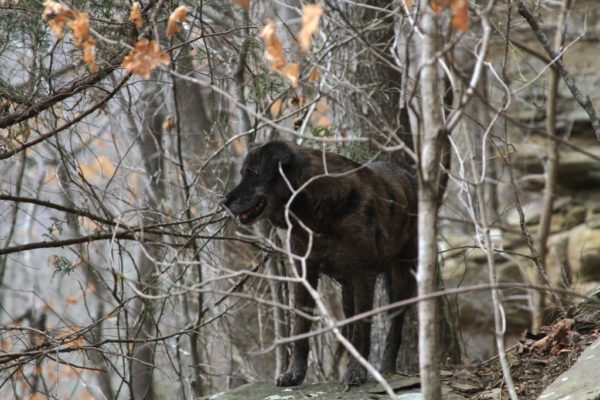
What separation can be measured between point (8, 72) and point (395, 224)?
12.2 ft

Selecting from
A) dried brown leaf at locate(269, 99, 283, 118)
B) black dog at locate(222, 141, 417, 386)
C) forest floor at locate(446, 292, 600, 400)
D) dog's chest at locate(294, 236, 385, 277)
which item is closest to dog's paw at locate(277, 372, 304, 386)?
black dog at locate(222, 141, 417, 386)

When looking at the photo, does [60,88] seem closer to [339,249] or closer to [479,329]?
[339,249]

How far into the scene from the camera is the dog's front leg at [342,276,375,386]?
737 cm

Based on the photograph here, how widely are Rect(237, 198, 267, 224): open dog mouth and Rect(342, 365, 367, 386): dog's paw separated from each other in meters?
1.47

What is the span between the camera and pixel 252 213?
24.2ft

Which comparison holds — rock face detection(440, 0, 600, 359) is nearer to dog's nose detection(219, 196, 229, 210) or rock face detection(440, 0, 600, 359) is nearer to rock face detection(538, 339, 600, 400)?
dog's nose detection(219, 196, 229, 210)

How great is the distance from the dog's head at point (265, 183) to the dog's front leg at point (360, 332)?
864 millimetres

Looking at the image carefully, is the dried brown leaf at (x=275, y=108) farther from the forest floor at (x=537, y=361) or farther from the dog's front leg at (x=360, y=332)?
the forest floor at (x=537, y=361)

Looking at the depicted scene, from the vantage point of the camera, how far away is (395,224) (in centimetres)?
792

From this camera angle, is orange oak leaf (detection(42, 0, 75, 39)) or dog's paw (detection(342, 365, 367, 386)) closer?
orange oak leaf (detection(42, 0, 75, 39))

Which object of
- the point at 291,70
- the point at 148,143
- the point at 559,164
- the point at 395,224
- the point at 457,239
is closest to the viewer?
the point at 291,70

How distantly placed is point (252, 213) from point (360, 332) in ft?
4.38

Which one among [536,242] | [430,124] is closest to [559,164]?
[536,242]

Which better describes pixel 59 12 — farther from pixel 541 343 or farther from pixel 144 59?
pixel 541 343
